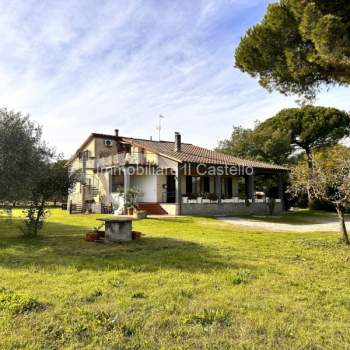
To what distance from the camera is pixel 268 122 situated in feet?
123

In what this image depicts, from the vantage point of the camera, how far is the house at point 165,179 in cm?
2364

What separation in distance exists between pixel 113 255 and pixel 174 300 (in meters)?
3.80

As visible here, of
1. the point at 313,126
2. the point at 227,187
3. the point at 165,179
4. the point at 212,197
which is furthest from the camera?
the point at 313,126

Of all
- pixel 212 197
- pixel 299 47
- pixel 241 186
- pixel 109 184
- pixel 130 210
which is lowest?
pixel 130 210

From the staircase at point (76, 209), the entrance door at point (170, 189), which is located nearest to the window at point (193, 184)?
the entrance door at point (170, 189)

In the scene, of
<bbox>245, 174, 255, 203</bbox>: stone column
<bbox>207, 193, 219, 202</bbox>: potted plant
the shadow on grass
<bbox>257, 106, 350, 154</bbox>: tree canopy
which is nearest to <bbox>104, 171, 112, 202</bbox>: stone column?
<bbox>207, 193, 219, 202</bbox>: potted plant

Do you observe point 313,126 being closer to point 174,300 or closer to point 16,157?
point 16,157

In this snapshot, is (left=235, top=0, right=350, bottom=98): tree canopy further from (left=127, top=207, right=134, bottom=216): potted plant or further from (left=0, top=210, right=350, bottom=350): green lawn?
(left=127, top=207, right=134, bottom=216): potted plant

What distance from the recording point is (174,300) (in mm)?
4824

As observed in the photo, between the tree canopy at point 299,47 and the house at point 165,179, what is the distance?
41.1 feet

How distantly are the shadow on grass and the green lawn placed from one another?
0.04m

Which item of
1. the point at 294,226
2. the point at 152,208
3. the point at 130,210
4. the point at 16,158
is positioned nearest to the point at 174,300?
the point at 16,158

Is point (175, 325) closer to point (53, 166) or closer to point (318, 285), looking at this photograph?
point (318, 285)

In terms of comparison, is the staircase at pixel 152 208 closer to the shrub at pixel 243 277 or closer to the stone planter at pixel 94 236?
the stone planter at pixel 94 236
